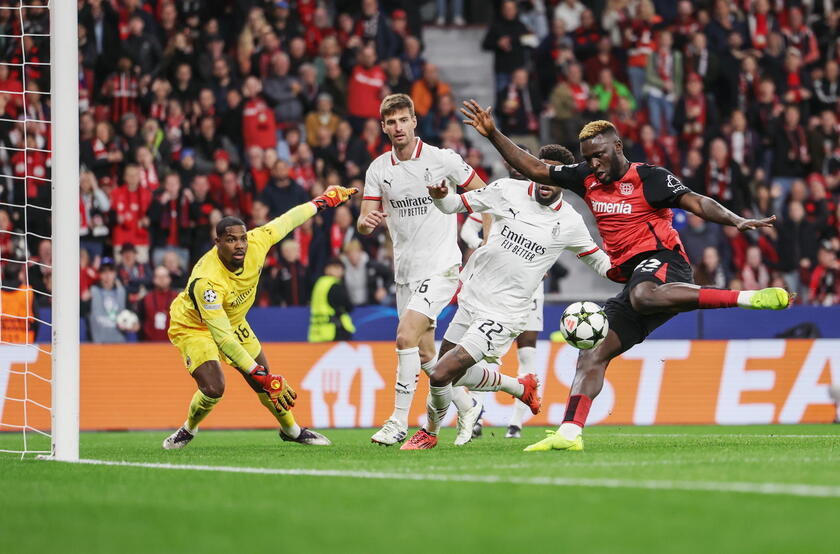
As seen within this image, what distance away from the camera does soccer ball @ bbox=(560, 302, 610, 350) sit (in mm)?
9047

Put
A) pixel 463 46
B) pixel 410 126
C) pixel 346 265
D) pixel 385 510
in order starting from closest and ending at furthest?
pixel 385 510 < pixel 410 126 < pixel 346 265 < pixel 463 46

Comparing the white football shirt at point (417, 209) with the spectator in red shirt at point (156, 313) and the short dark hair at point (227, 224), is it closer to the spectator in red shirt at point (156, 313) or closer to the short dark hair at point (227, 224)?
the short dark hair at point (227, 224)

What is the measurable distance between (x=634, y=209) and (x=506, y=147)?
3.37 feet

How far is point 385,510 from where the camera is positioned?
5.68 metres

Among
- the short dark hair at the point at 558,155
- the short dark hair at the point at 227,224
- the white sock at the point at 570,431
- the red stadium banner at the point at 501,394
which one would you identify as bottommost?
the red stadium banner at the point at 501,394

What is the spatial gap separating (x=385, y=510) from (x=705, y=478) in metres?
1.90

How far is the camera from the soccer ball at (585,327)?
9047 millimetres

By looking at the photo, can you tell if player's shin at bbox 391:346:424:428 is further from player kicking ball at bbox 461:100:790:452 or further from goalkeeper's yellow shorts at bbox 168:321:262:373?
player kicking ball at bbox 461:100:790:452

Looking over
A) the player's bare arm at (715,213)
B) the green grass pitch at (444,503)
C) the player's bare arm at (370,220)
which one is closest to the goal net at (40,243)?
the green grass pitch at (444,503)

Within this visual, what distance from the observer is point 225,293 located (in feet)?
35.2

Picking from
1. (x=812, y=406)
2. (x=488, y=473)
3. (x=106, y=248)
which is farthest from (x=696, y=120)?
(x=488, y=473)

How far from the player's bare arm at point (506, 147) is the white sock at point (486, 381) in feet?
5.84

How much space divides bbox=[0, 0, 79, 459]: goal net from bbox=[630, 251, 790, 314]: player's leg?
3848 mm

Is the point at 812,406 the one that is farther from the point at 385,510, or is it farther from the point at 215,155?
the point at 385,510
